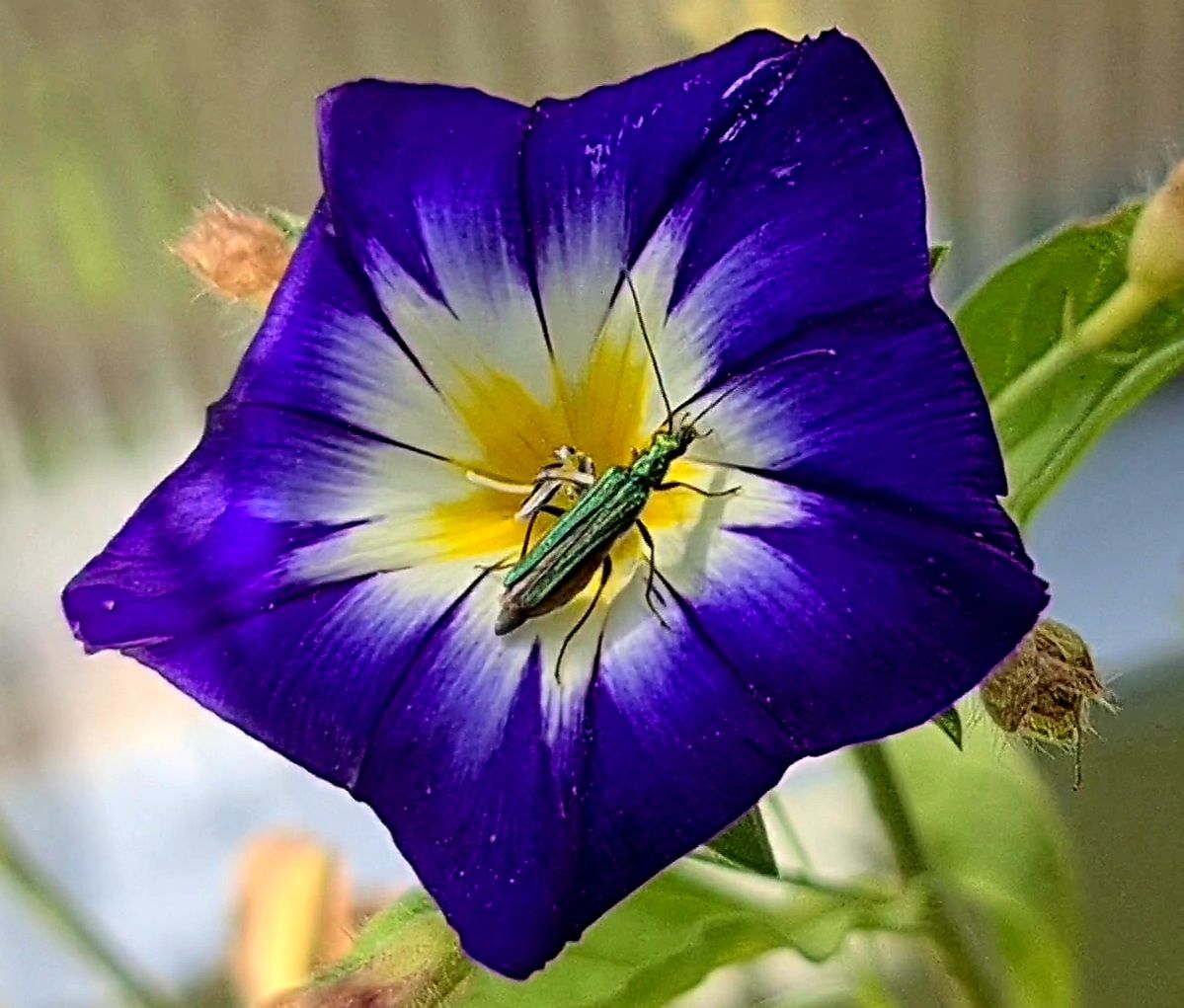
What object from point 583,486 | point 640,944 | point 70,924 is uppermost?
point 583,486

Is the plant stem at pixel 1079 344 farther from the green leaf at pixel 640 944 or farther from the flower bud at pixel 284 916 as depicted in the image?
the flower bud at pixel 284 916

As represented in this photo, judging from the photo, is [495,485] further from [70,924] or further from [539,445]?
[70,924]

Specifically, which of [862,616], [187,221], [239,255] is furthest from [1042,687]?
[187,221]

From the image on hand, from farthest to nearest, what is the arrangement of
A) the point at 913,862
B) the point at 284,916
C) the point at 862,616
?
the point at 284,916, the point at 913,862, the point at 862,616

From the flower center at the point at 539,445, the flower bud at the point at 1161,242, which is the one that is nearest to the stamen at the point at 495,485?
the flower center at the point at 539,445

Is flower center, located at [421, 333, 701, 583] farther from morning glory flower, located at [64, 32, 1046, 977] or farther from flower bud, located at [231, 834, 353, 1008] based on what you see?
flower bud, located at [231, 834, 353, 1008]

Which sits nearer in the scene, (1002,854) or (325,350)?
(325,350)
